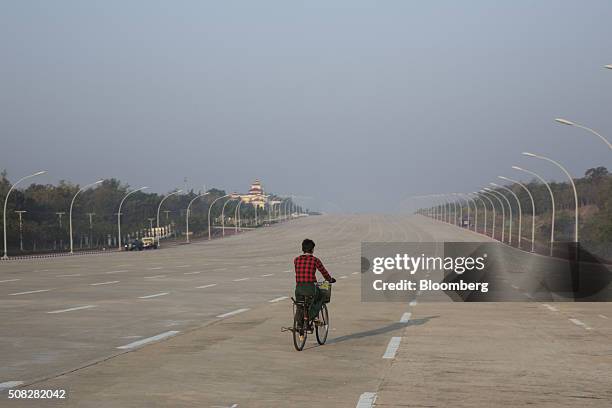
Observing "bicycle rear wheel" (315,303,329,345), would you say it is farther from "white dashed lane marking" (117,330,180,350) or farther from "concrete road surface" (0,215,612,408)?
"white dashed lane marking" (117,330,180,350)

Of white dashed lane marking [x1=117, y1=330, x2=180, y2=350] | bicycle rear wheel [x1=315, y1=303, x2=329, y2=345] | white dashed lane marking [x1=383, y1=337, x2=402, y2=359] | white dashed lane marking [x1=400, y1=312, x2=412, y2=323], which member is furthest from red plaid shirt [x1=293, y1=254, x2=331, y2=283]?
white dashed lane marking [x1=400, y1=312, x2=412, y2=323]

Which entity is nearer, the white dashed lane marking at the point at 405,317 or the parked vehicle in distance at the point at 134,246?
the white dashed lane marking at the point at 405,317

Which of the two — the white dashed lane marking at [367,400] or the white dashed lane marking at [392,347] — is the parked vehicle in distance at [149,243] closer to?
the white dashed lane marking at [392,347]

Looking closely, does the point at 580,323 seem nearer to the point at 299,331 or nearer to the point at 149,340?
the point at 299,331

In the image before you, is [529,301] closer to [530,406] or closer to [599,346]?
[599,346]

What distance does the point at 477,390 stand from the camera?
967cm

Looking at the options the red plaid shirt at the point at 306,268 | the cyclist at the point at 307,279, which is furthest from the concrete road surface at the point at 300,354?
the red plaid shirt at the point at 306,268

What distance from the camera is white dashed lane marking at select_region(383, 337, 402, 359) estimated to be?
12539mm

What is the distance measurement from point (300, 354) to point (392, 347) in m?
1.67

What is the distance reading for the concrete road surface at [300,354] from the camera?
30.5 feet

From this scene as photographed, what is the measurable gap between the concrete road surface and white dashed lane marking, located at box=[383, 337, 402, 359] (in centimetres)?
3

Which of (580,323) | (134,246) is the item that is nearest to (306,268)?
(580,323)

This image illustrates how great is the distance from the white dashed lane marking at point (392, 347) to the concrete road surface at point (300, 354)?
0.03 meters

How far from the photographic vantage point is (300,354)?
1264 centimetres
